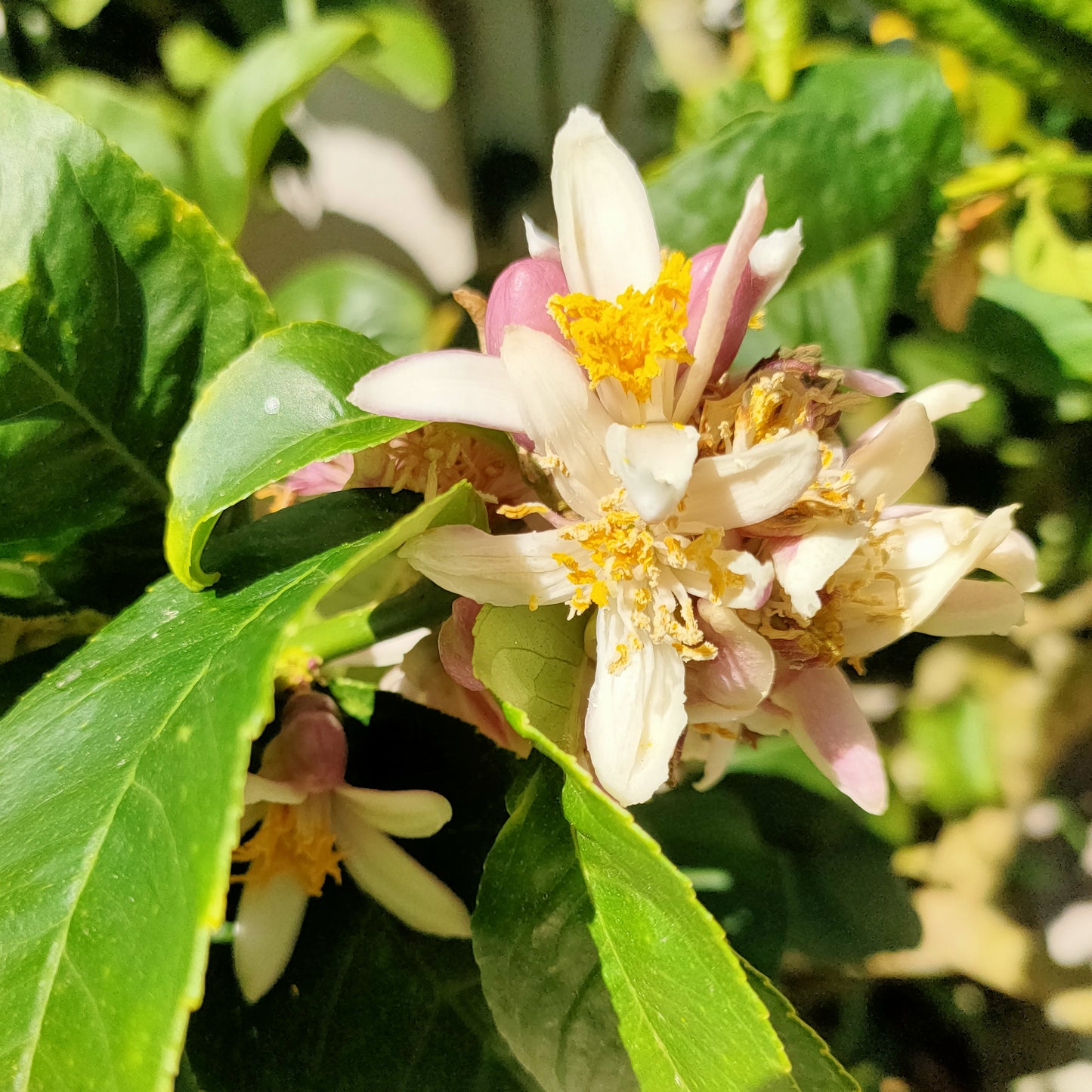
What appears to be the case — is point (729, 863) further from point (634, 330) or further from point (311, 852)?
point (634, 330)

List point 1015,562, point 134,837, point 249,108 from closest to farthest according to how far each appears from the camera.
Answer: point 134,837 < point 1015,562 < point 249,108

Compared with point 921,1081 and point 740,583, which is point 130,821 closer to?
point 740,583

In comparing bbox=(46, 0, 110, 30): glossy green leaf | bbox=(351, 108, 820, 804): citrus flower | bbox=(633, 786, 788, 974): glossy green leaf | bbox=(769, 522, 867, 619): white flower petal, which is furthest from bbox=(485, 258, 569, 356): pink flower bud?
bbox=(46, 0, 110, 30): glossy green leaf

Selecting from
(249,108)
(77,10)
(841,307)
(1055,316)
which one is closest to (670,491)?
(841,307)

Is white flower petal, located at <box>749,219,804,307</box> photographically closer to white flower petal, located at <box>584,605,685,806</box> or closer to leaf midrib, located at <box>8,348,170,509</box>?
white flower petal, located at <box>584,605,685,806</box>

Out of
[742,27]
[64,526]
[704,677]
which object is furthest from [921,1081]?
[742,27]

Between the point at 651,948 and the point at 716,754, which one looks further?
the point at 716,754
